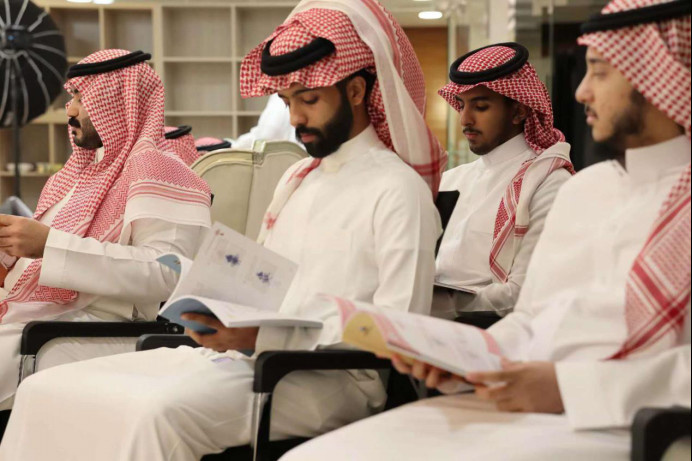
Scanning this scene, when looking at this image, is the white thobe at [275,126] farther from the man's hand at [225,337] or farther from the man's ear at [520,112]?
the man's hand at [225,337]

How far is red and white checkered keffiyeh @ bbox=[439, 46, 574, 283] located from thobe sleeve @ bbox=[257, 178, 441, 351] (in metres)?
0.72

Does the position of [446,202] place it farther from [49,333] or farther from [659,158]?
[49,333]

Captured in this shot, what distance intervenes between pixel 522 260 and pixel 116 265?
1188 mm

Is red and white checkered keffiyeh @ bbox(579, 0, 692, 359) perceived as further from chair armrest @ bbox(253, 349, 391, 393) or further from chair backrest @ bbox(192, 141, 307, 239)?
chair backrest @ bbox(192, 141, 307, 239)

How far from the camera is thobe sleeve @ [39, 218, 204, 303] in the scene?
292 cm

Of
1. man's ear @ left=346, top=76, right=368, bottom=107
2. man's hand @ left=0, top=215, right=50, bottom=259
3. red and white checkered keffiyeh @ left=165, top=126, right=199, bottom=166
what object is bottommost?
man's hand @ left=0, top=215, right=50, bottom=259

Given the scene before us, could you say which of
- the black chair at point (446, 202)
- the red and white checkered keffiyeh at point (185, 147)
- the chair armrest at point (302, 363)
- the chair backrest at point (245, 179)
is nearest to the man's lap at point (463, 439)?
the chair armrest at point (302, 363)

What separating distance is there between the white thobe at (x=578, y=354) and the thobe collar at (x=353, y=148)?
640mm

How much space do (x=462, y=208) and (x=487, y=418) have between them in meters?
1.64

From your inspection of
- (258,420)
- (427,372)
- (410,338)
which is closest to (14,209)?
(258,420)

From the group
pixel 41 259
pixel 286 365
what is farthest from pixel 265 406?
pixel 41 259

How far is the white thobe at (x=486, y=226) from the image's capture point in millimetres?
2889

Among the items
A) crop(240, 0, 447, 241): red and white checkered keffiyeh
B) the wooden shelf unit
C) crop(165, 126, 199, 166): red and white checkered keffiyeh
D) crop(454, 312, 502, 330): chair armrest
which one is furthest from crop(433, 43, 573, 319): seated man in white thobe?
the wooden shelf unit

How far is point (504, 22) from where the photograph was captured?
6.12 m
